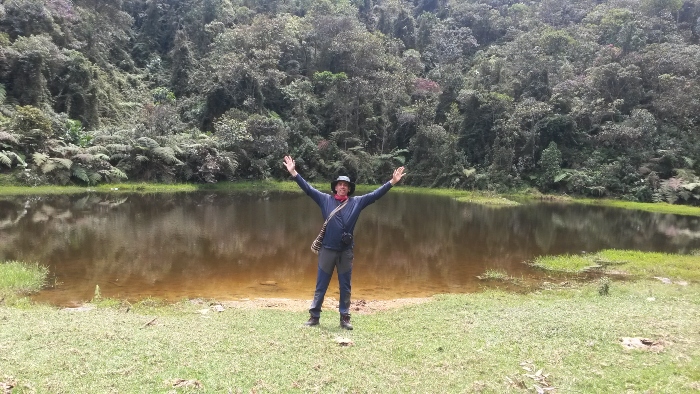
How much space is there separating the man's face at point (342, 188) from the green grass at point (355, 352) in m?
1.96

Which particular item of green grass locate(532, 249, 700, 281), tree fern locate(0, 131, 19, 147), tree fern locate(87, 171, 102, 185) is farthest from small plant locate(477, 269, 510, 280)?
tree fern locate(0, 131, 19, 147)

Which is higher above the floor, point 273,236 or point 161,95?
point 161,95

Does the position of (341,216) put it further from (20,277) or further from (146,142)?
(146,142)

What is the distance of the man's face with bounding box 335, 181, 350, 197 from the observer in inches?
267

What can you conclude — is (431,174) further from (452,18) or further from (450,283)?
(450,283)

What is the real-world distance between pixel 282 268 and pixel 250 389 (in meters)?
9.29

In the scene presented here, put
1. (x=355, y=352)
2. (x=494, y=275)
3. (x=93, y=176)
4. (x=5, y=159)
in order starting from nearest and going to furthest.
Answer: (x=355, y=352) → (x=494, y=275) → (x=5, y=159) → (x=93, y=176)

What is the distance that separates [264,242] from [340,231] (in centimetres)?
1086

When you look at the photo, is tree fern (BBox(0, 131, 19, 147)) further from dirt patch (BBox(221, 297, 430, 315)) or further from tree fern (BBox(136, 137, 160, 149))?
dirt patch (BBox(221, 297, 430, 315))

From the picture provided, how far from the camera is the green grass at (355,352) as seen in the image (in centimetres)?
466

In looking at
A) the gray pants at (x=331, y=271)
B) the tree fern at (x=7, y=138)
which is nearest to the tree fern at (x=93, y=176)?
the tree fern at (x=7, y=138)

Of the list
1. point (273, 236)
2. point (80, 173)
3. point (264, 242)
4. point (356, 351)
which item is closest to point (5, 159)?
point (80, 173)

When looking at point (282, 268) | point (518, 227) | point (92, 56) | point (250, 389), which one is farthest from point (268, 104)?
point (250, 389)

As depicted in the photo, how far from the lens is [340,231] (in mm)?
6660
